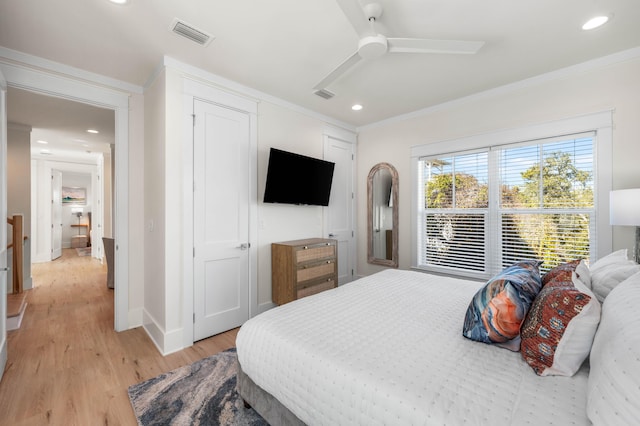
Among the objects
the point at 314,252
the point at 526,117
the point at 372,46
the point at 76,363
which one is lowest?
the point at 76,363

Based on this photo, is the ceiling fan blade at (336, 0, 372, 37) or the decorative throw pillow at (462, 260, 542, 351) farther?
the ceiling fan blade at (336, 0, 372, 37)

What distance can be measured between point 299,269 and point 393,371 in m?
2.15

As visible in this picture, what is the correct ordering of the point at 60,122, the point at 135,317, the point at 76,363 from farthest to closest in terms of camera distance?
1. the point at 60,122
2. the point at 135,317
3. the point at 76,363

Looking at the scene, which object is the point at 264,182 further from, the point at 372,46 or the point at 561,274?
the point at 561,274

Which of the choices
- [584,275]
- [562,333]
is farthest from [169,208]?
[584,275]

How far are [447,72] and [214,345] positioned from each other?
3.46 m

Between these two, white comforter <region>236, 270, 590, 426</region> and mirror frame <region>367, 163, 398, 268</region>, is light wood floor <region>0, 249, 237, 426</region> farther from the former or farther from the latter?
mirror frame <region>367, 163, 398, 268</region>

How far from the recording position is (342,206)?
14.2 ft

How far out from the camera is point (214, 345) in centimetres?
265

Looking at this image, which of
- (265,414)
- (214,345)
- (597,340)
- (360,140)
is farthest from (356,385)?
(360,140)

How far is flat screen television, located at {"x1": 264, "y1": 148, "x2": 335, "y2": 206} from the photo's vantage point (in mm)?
3201

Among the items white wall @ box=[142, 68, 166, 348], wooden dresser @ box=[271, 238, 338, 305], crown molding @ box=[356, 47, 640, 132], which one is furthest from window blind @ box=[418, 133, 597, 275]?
white wall @ box=[142, 68, 166, 348]

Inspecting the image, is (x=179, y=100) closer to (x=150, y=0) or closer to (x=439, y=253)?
(x=150, y=0)

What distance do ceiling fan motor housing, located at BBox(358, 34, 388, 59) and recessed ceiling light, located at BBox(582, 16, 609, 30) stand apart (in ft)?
5.06
